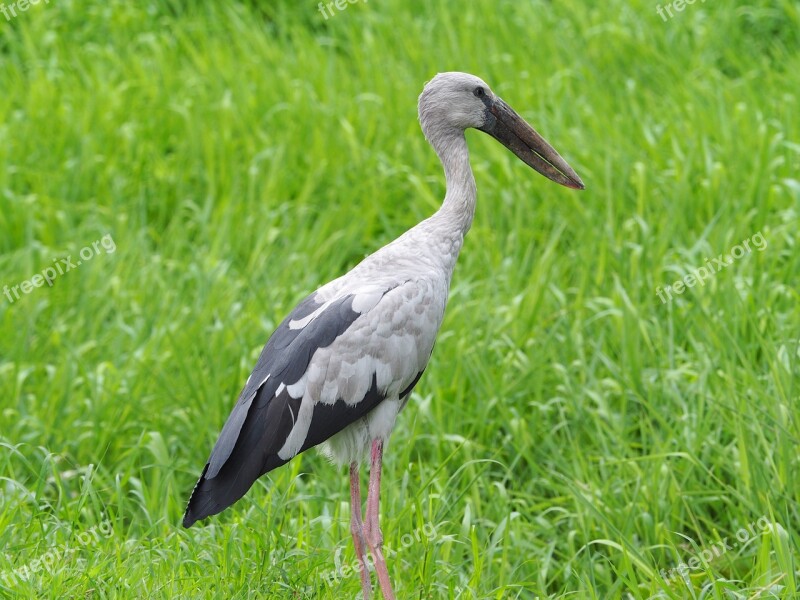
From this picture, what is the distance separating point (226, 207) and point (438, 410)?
91.0 inches

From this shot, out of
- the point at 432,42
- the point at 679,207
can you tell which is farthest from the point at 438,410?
the point at 432,42

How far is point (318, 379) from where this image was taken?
3.76 metres

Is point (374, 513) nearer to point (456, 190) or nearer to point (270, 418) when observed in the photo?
point (270, 418)

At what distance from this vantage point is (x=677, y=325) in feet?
17.3

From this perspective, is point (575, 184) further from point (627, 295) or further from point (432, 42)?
point (432, 42)

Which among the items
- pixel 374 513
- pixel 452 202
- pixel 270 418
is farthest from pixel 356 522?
pixel 452 202

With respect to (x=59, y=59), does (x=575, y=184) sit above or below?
below

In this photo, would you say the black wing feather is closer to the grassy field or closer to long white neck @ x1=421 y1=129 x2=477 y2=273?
the grassy field

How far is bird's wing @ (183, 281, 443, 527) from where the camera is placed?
3.70 metres
